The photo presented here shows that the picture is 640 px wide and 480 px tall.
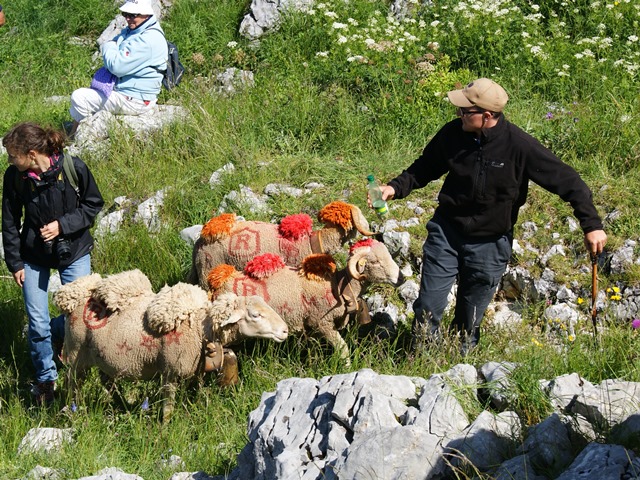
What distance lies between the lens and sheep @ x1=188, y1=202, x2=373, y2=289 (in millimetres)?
6070

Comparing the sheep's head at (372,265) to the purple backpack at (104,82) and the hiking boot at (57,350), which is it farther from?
the purple backpack at (104,82)

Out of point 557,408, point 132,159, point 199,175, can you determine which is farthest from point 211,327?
point 132,159

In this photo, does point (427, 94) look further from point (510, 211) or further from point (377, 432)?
point (377, 432)

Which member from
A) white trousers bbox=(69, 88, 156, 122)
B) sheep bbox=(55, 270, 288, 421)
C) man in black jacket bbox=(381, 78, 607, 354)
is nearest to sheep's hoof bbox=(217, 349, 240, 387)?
sheep bbox=(55, 270, 288, 421)

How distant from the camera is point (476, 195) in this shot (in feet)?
16.5

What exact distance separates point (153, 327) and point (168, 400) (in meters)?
0.53

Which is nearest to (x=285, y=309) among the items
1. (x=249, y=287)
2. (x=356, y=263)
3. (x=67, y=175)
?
(x=249, y=287)

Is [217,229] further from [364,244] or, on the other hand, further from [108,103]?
[108,103]

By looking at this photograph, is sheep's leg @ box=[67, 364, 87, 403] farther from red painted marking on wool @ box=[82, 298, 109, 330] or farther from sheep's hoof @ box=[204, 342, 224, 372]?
sheep's hoof @ box=[204, 342, 224, 372]

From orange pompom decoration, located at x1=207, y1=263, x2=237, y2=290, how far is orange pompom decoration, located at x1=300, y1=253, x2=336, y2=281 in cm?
52

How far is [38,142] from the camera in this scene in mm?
5262

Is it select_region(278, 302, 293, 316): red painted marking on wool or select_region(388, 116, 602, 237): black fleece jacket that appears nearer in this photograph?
select_region(388, 116, 602, 237): black fleece jacket

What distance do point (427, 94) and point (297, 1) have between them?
11.3 ft

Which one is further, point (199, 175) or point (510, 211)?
point (199, 175)
